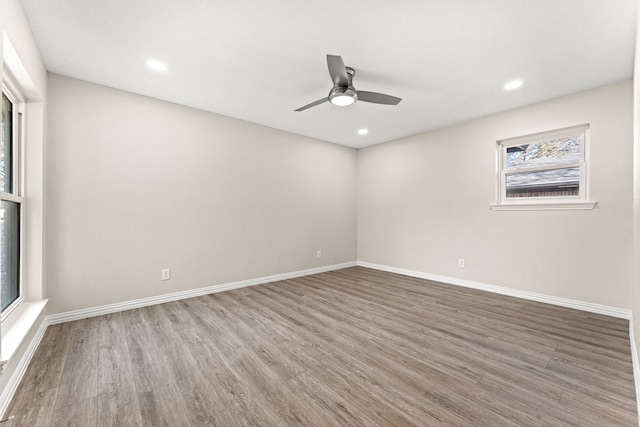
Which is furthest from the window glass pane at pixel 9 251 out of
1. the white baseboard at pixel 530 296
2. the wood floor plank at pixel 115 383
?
the white baseboard at pixel 530 296

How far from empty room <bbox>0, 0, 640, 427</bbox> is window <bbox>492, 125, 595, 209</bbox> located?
2 cm

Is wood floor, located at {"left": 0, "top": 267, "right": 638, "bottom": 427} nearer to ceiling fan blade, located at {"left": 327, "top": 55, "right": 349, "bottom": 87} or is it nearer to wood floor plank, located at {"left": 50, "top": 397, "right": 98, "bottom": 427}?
wood floor plank, located at {"left": 50, "top": 397, "right": 98, "bottom": 427}

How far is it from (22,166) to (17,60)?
96 cm

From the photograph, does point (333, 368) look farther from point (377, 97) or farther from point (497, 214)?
point (497, 214)

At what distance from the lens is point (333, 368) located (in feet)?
6.39

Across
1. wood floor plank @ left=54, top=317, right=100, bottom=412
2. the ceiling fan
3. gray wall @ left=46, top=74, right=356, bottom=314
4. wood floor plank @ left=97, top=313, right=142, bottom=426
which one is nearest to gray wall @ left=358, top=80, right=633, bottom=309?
gray wall @ left=46, top=74, right=356, bottom=314

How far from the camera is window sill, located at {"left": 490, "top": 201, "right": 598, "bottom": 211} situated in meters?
3.12

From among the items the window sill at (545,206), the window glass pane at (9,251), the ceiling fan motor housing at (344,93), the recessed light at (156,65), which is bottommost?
the window glass pane at (9,251)

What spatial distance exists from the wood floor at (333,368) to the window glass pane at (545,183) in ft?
4.66

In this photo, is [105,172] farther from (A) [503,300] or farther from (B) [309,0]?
(A) [503,300]

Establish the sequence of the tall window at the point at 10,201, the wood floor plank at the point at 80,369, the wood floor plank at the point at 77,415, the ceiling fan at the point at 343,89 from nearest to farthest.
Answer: the wood floor plank at the point at 77,415 → the wood floor plank at the point at 80,369 → the tall window at the point at 10,201 → the ceiling fan at the point at 343,89

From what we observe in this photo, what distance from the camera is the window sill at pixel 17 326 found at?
1605 millimetres

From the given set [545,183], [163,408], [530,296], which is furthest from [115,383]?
[545,183]

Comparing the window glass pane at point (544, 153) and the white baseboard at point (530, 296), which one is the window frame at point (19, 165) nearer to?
the white baseboard at point (530, 296)
